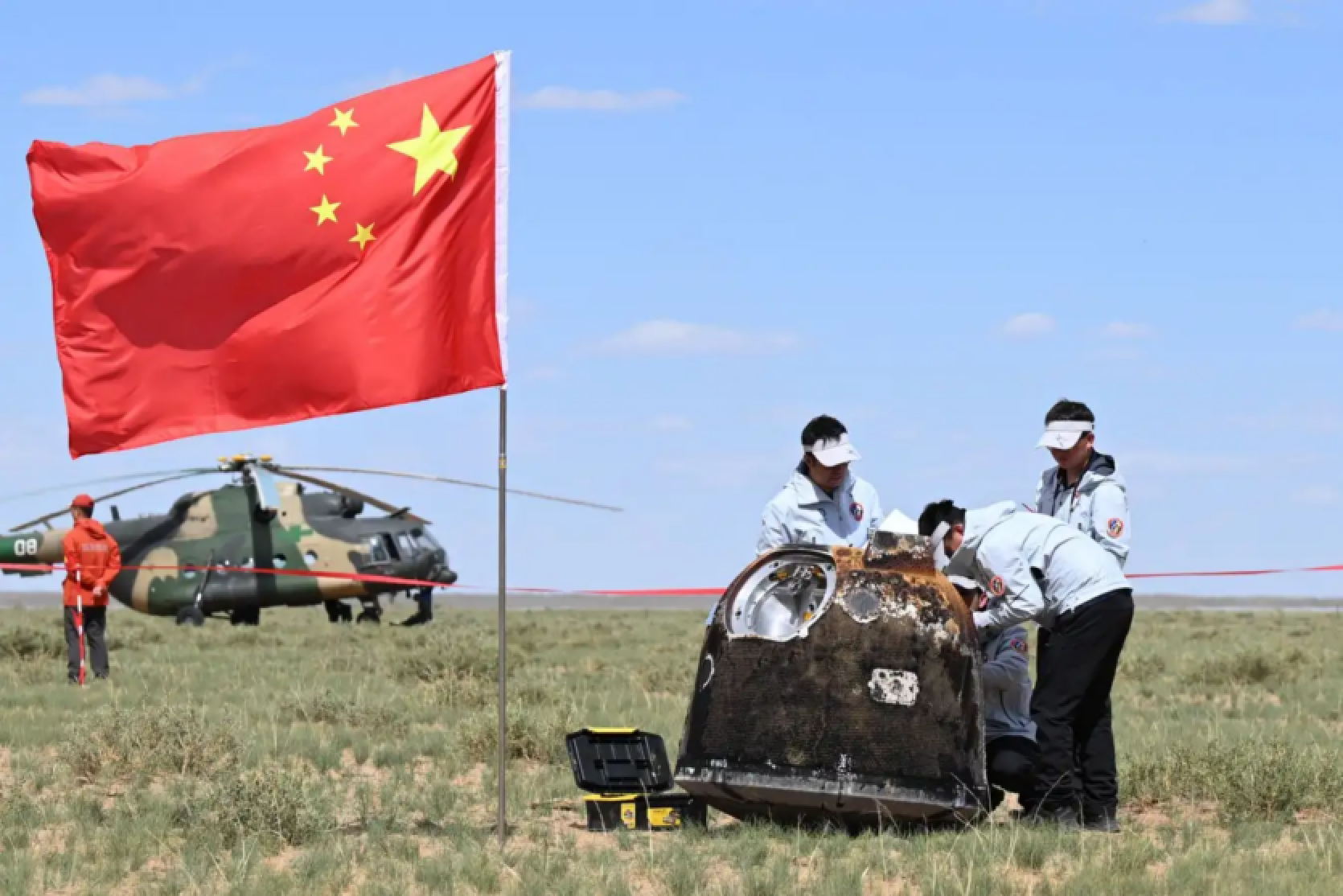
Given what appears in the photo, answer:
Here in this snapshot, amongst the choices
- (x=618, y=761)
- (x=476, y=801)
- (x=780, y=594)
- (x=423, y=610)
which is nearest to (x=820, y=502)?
(x=780, y=594)

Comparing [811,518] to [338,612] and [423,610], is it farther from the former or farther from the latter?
[338,612]

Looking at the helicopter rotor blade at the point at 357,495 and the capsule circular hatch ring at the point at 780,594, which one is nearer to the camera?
the capsule circular hatch ring at the point at 780,594

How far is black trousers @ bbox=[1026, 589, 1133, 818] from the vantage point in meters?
9.34

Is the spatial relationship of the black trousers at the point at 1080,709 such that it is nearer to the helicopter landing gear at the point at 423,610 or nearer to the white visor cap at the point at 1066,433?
the white visor cap at the point at 1066,433

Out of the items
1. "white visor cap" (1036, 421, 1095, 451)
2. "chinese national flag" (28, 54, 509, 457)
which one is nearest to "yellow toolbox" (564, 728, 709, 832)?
"chinese national flag" (28, 54, 509, 457)

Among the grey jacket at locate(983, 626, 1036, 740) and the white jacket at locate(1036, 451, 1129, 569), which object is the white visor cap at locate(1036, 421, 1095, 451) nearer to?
the white jacket at locate(1036, 451, 1129, 569)

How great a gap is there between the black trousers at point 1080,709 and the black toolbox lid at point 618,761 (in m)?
1.99

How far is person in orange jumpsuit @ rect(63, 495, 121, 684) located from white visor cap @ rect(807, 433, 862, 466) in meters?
11.8

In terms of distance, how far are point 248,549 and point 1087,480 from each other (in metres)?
27.7

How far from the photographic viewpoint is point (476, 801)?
11.0 metres

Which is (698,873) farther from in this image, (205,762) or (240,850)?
(205,762)

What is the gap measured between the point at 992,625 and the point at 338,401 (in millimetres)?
3463

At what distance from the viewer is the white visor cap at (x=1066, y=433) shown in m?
9.80

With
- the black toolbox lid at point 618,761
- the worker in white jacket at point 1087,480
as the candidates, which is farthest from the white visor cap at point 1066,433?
the black toolbox lid at point 618,761
